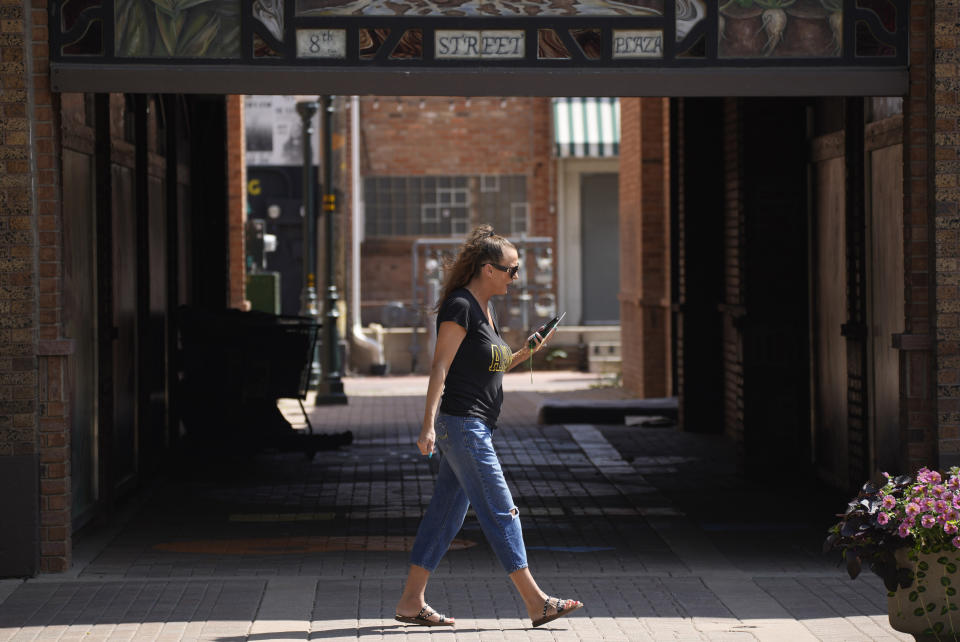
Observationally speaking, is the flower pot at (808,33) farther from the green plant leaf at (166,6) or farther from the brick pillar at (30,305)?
the brick pillar at (30,305)

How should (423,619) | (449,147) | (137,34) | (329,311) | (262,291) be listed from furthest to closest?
(449,147) < (262,291) < (329,311) < (137,34) < (423,619)

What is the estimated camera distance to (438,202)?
31.1 m

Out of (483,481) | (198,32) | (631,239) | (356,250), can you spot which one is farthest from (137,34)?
(356,250)

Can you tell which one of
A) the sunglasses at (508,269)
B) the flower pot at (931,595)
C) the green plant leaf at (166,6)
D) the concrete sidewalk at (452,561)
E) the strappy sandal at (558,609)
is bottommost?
the concrete sidewalk at (452,561)

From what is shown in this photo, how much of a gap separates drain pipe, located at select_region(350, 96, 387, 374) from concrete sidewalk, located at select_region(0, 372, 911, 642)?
13728 millimetres

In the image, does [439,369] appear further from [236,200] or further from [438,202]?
[438,202]

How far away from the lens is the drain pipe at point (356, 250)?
2766 cm

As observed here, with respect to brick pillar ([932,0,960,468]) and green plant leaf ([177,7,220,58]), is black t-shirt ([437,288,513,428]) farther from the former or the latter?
brick pillar ([932,0,960,468])

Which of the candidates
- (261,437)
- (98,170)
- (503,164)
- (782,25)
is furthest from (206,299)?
(503,164)

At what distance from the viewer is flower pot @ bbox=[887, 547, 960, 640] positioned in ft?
20.4

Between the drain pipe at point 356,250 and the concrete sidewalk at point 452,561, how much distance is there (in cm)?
1373

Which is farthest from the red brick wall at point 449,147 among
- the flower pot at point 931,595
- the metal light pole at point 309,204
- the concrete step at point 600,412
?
the flower pot at point 931,595

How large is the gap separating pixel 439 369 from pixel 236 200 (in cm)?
1363

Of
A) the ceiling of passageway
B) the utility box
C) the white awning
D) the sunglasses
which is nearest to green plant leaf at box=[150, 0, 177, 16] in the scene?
the ceiling of passageway
